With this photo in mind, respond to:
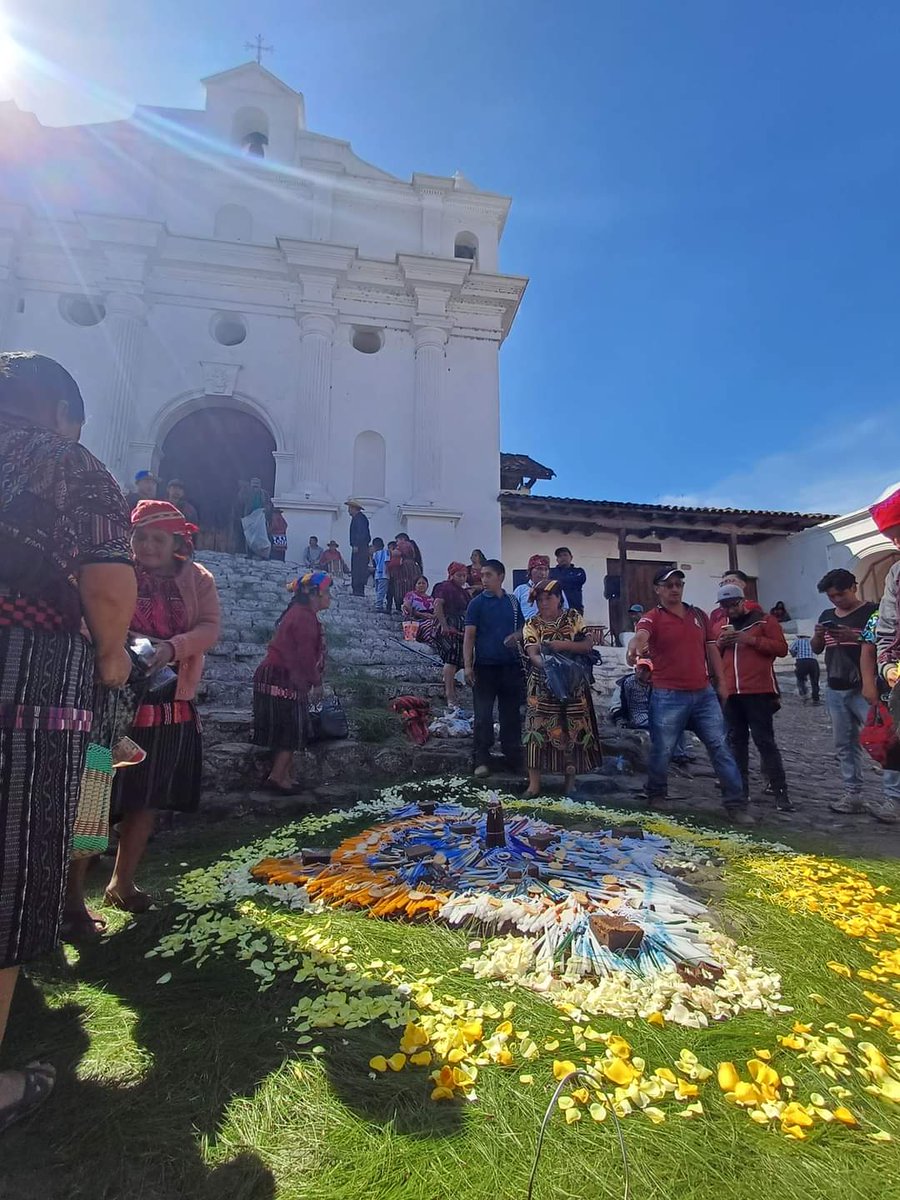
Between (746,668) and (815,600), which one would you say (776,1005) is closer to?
(746,668)

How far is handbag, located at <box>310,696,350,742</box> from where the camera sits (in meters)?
5.47

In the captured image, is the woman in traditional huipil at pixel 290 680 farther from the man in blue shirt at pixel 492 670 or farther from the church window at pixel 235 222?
the church window at pixel 235 222

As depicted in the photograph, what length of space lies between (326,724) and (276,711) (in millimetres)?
757

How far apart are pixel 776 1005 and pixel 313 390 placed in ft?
54.2

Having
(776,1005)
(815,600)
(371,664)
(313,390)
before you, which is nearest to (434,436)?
(313,390)

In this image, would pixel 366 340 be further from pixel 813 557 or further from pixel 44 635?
pixel 44 635

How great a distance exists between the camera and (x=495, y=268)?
18.6 m

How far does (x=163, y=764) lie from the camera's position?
296cm

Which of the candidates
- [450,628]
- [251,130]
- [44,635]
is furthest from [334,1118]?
[251,130]

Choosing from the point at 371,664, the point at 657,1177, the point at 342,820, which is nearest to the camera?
the point at 657,1177

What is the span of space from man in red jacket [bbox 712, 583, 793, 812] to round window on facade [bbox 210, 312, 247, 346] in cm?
1562

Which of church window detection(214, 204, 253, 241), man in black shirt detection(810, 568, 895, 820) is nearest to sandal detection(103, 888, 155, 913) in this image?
man in black shirt detection(810, 568, 895, 820)

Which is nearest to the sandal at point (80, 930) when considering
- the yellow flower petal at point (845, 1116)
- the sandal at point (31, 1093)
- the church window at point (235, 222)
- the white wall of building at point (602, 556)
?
the sandal at point (31, 1093)

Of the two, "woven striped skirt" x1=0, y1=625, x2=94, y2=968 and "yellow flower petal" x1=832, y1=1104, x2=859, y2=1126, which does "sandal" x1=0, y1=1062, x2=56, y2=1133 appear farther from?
"yellow flower petal" x1=832, y1=1104, x2=859, y2=1126
